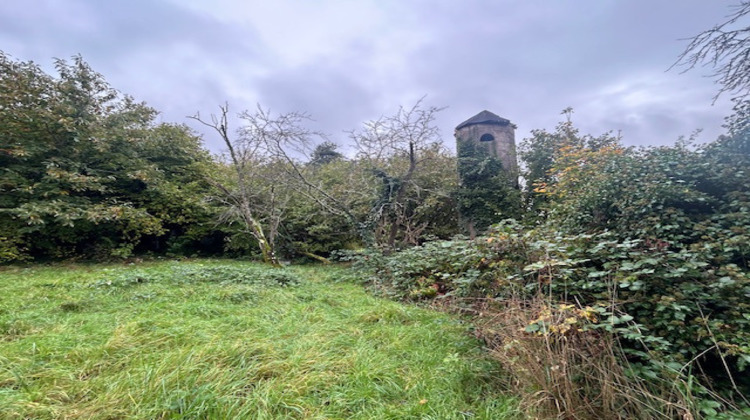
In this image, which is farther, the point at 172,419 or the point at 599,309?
the point at 599,309

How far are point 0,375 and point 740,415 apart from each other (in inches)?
152

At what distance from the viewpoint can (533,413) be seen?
4.95 feet

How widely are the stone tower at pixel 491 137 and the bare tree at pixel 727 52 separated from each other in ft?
20.4

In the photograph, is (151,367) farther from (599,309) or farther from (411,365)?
(599,309)

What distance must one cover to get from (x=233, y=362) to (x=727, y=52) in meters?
5.75

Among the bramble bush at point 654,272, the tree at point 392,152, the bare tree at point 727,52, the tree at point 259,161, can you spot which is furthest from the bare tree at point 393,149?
the bare tree at point 727,52

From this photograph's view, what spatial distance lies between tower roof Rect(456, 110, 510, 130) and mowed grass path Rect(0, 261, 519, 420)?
26.6 feet

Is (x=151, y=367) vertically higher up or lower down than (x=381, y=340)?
higher up

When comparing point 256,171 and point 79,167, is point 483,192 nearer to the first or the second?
point 256,171

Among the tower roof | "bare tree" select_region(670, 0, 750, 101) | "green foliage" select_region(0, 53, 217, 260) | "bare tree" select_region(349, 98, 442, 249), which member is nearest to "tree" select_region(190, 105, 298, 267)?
"bare tree" select_region(349, 98, 442, 249)

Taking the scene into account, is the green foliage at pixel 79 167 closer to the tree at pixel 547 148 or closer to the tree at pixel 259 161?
the tree at pixel 259 161

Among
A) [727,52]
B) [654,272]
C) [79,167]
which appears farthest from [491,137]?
[79,167]

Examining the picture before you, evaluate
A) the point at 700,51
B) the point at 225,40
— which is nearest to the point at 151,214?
the point at 225,40

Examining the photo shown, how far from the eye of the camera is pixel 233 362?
77.7 inches
